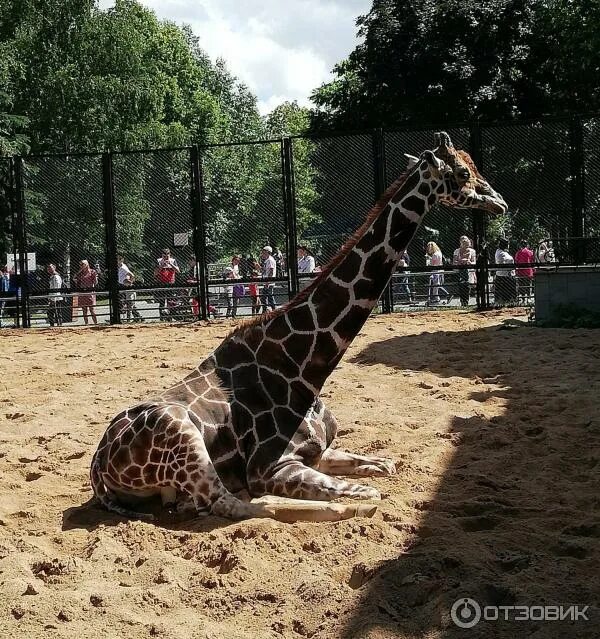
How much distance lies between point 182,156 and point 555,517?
15.6 metres

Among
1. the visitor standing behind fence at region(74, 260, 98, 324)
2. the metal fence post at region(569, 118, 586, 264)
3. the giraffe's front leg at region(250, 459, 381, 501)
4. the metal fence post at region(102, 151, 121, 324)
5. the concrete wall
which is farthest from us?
the visitor standing behind fence at region(74, 260, 98, 324)

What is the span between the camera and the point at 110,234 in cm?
1688

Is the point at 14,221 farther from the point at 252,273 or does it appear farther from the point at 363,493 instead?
the point at 363,493

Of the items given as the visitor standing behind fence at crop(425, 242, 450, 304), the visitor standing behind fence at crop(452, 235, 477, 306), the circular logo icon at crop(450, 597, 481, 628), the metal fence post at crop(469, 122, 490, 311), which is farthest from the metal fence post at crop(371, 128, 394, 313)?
the circular logo icon at crop(450, 597, 481, 628)

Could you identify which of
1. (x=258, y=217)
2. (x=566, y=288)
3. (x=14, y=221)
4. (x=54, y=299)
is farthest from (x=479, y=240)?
(x=14, y=221)

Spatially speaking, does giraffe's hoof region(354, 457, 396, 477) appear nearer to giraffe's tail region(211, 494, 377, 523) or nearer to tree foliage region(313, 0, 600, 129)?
giraffe's tail region(211, 494, 377, 523)

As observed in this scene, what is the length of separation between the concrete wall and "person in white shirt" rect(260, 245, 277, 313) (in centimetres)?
505

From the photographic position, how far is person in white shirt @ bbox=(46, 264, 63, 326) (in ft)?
56.0

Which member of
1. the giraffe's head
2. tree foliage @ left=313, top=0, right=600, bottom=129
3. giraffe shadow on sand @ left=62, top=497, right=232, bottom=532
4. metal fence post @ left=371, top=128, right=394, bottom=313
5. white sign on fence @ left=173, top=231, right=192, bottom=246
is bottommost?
giraffe shadow on sand @ left=62, top=497, right=232, bottom=532

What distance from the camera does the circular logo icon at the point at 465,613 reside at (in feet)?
11.9

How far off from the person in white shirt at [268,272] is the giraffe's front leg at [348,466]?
10453mm

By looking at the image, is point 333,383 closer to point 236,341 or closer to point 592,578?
point 236,341

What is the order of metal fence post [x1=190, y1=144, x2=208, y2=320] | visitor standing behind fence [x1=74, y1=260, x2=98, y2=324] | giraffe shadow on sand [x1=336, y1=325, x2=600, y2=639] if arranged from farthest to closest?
visitor standing behind fence [x1=74, y1=260, x2=98, y2=324]
metal fence post [x1=190, y1=144, x2=208, y2=320]
giraffe shadow on sand [x1=336, y1=325, x2=600, y2=639]

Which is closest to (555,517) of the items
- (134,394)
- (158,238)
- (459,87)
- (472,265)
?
(134,394)
